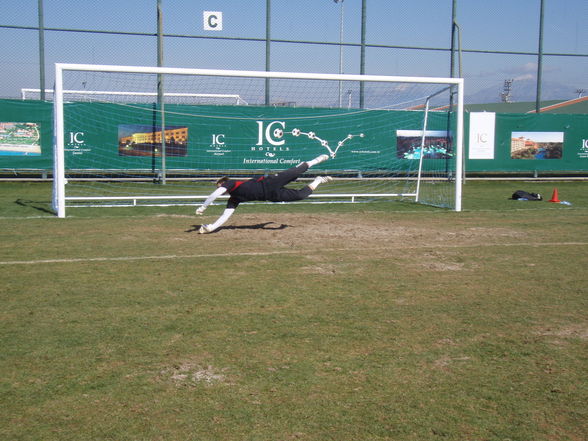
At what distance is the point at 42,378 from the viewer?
516 centimetres

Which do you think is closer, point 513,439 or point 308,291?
point 513,439

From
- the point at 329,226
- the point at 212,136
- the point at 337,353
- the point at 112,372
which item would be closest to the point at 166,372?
the point at 112,372

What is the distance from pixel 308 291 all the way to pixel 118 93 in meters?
18.2

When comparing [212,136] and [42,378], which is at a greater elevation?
[212,136]

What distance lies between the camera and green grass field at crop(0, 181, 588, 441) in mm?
4500

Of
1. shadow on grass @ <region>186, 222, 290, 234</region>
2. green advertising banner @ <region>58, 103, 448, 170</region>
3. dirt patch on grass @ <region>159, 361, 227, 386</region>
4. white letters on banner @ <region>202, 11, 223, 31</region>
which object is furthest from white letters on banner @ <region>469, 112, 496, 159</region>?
dirt patch on grass @ <region>159, 361, 227, 386</region>

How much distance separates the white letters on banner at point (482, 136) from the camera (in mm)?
28094

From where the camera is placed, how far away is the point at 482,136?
28.2 metres

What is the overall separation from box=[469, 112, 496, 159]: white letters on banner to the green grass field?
55.0ft

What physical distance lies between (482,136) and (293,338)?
24045 mm

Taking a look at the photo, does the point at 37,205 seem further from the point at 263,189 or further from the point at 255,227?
the point at 263,189

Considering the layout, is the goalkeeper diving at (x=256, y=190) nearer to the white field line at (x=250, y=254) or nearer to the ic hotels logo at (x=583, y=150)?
the white field line at (x=250, y=254)

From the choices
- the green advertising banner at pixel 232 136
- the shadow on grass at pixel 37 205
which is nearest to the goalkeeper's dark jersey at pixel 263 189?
the shadow on grass at pixel 37 205

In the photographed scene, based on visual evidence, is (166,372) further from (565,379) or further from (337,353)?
(565,379)
